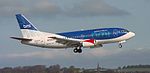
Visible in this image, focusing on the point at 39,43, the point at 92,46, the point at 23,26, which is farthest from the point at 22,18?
the point at 92,46

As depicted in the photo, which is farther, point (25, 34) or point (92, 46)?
point (25, 34)

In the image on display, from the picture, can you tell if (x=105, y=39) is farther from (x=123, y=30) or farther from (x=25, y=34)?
(x=25, y=34)

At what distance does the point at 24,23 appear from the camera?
174250mm

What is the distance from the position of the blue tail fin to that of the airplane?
4845mm

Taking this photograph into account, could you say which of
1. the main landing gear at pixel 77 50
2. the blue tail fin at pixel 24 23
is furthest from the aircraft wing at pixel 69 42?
the blue tail fin at pixel 24 23

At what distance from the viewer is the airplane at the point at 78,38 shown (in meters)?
156

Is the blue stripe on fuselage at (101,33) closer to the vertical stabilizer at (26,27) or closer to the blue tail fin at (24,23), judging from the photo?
the vertical stabilizer at (26,27)

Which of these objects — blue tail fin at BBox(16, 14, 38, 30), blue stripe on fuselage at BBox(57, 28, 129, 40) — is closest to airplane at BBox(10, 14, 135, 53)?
blue stripe on fuselage at BBox(57, 28, 129, 40)

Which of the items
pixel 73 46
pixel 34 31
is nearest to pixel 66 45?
pixel 73 46

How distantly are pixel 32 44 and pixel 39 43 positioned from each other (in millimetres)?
1979

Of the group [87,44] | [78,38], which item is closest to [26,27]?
[78,38]

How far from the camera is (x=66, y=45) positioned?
16088 cm

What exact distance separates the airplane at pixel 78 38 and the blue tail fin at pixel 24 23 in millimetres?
4845

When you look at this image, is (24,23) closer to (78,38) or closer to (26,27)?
(26,27)
